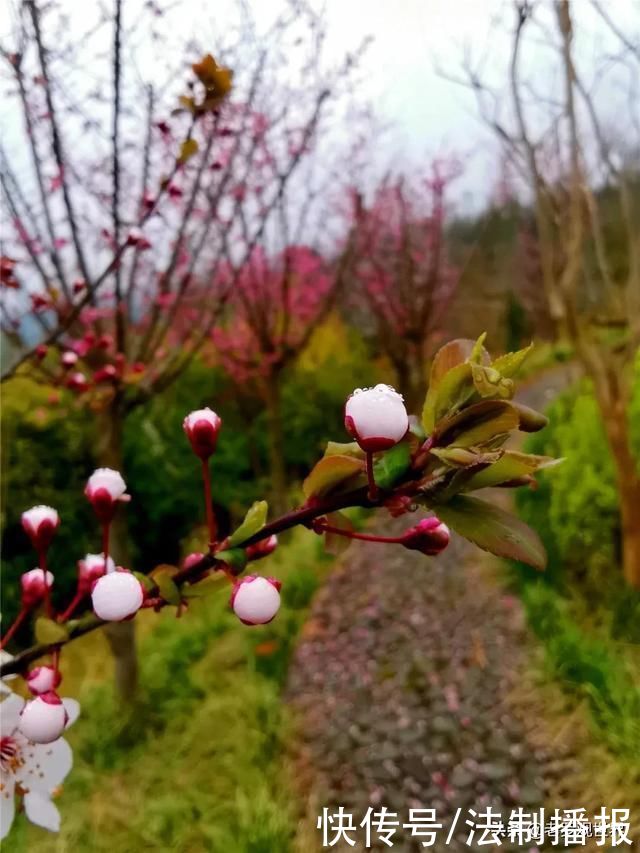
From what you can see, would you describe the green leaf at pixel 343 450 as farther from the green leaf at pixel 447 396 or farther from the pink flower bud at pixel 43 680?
the pink flower bud at pixel 43 680

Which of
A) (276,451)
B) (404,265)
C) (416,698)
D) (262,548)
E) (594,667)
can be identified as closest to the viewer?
(262,548)

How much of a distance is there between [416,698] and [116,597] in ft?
4.81

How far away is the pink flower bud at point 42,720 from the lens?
1.06 feet

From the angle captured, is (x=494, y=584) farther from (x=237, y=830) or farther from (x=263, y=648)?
(x=237, y=830)

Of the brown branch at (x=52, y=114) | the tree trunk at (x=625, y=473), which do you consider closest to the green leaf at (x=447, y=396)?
the brown branch at (x=52, y=114)

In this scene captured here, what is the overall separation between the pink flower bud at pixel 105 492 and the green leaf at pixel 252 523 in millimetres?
106

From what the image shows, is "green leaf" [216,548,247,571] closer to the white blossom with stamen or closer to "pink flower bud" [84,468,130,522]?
"pink flower bud" [84,468,130,522]

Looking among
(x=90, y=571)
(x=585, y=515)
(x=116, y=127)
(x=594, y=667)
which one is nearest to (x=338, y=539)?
→ (x=90, y=571)

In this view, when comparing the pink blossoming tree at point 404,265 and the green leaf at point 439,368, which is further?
the pink blossoming tree at point 404,265

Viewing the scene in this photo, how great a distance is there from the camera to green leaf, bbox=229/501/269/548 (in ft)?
1.04

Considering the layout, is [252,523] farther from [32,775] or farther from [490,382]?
[32,775]

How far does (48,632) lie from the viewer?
1.18 feet

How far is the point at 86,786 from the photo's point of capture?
5.38 feet

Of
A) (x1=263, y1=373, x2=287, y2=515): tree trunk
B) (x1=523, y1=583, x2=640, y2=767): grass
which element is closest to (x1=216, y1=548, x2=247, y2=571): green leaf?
(x1=523, y1=583, x2=640, y2=767): grass
